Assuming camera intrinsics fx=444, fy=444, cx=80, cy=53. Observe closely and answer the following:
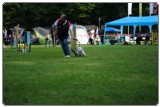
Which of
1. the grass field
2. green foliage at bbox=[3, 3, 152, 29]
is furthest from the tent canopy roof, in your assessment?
the grass field

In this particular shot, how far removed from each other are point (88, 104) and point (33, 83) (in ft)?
6.75

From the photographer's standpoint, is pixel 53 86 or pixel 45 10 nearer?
pixel 53 86

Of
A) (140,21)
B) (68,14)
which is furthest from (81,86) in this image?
(68,14)

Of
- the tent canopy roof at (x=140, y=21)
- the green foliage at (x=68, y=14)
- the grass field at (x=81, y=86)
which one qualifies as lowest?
the grass field at (x=81, y=86)

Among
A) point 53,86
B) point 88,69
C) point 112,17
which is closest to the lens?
point 53,86

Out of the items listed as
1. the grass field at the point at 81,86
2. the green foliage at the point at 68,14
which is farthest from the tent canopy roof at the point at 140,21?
the grass field at the point at 81,86

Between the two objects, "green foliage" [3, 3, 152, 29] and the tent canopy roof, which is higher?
"green foliage" [3, 3, 152, 29]

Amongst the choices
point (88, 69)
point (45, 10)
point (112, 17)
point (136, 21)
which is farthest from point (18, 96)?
point (112, 17)

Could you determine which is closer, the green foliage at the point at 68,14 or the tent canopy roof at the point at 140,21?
the tent canopy roof at the point at 140,21

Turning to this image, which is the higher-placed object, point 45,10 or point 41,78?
point 45,10

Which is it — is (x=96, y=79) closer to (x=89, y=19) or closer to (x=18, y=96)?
(x=18, y=96)

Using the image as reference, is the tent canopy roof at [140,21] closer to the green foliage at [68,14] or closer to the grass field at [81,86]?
the green foliage at [68,14]

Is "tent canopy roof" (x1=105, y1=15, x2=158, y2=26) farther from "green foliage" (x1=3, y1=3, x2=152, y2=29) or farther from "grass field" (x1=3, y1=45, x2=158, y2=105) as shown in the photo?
"grass field" (x1=3, y1=45, x2=158, y2=105)

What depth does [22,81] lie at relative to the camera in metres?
7.79
